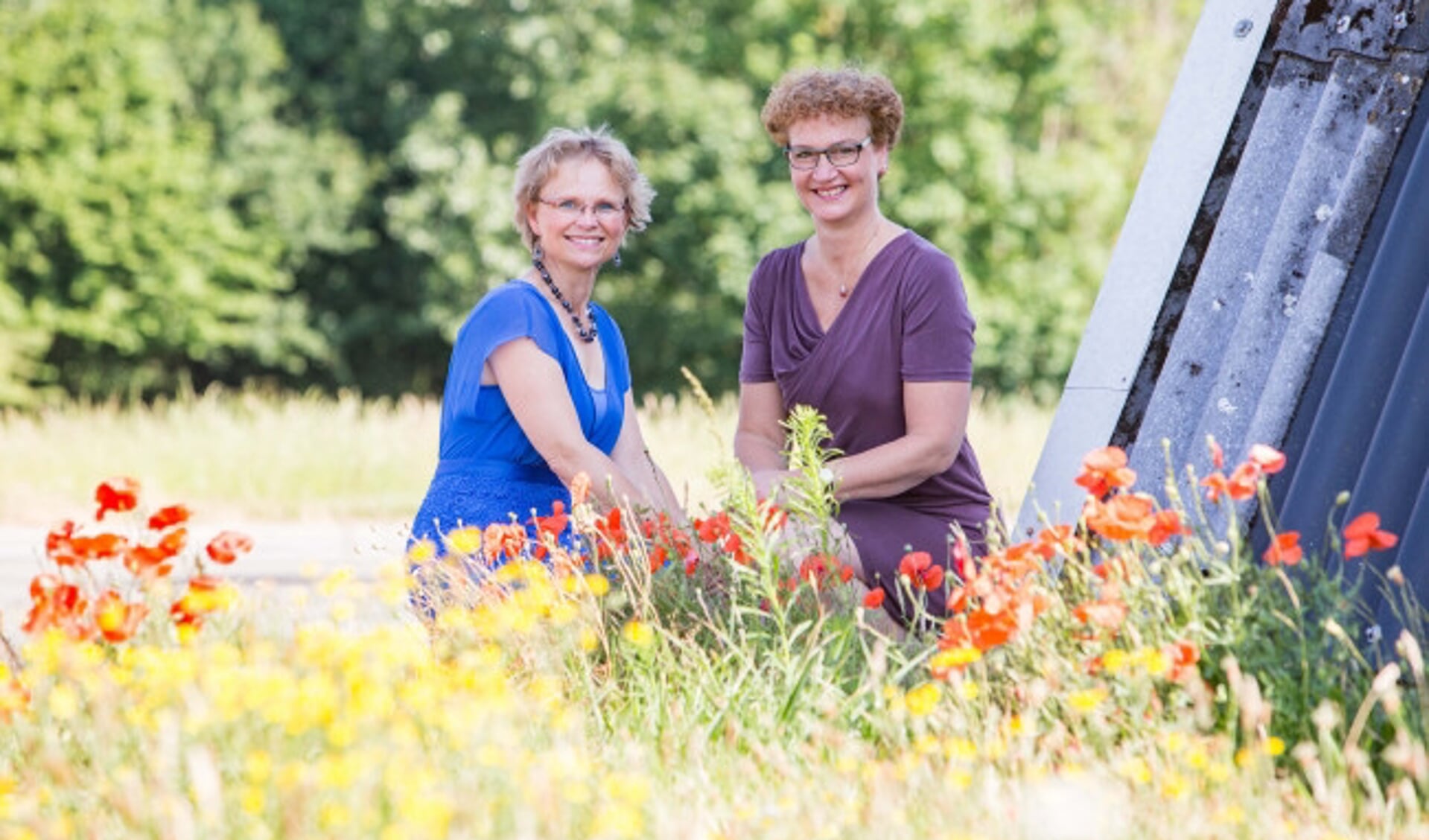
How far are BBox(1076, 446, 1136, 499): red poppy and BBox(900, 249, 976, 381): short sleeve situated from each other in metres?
1.34

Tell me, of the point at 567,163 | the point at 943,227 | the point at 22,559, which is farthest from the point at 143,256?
the point at 567,163

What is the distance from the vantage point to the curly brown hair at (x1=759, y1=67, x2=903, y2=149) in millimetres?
4453

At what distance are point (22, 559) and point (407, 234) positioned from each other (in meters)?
16.1

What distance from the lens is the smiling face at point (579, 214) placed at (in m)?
4.69

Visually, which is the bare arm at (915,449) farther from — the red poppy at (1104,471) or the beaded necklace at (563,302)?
the red poppy at (1104,471)

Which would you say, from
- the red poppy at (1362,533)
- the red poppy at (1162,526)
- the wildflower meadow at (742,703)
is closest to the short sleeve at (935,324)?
the wildflower meadow at (742,703)

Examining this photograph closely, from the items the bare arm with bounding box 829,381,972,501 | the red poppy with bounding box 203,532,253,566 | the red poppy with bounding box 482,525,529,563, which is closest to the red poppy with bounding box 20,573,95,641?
the red poppy with bounding box 203,532,253,566

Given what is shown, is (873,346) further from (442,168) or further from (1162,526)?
(442,168)

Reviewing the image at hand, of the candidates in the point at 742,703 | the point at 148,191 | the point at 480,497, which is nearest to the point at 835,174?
the point at 480,497

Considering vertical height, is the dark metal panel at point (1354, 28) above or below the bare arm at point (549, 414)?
above

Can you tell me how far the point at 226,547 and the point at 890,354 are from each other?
6.33 feet

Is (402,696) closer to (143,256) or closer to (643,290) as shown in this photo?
(643,290)

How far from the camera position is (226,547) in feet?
10.4

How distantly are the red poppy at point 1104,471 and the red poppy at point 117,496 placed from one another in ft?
5.65
